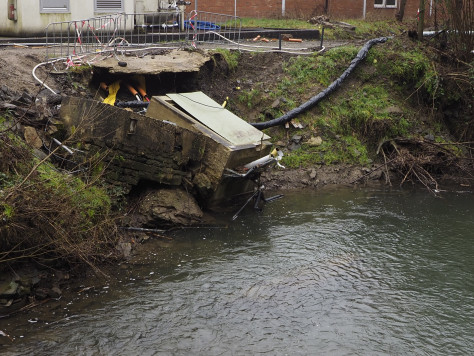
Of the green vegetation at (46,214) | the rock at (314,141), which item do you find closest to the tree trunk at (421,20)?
the rock at (314,141)

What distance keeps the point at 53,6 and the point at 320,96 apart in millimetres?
7383

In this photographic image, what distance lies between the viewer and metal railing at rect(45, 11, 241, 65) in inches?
534

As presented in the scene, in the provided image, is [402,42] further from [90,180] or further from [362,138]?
[90,180]

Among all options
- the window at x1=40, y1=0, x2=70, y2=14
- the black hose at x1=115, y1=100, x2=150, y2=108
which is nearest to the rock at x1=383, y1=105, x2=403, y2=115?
the black hose at x1=115, y1=100, x2=150, y2=108

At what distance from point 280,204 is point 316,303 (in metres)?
3.84

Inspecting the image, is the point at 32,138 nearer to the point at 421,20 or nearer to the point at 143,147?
the point at 143,147

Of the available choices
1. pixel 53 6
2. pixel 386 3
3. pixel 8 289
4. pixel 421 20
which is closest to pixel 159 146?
pixel 8 289

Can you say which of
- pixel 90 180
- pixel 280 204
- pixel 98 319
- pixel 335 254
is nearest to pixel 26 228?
pixel 98 319

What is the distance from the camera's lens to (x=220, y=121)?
1119 cm

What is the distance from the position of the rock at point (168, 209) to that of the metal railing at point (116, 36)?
13.8 ft

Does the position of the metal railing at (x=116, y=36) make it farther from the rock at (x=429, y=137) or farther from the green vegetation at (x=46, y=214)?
the rock at (x=429, y=137)

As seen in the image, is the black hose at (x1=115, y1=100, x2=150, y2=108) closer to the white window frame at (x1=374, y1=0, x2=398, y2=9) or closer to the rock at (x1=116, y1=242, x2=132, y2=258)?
the rock at (x1=116, y1=242, x2=132, y2=258)

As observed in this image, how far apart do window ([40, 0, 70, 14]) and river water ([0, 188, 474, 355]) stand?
867 cm

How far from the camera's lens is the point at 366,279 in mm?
8664
